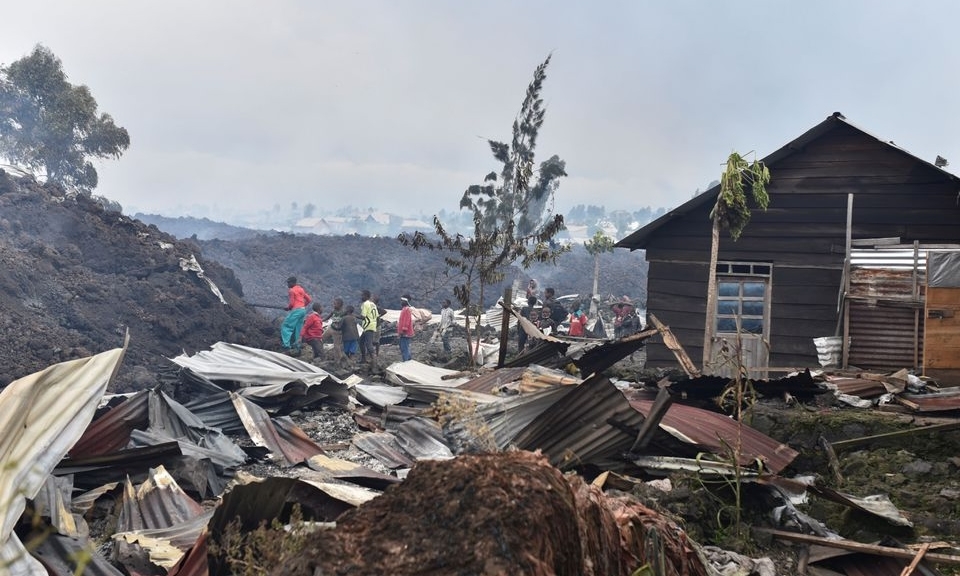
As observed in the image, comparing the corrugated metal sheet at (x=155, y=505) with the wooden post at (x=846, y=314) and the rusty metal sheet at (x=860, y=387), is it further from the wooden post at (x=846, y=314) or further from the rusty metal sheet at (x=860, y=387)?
the wooden post at (x=846, y=314)

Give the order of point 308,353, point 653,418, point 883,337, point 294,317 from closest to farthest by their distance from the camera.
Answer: point 653,418
point 883,337
point 294,317
point 308,353

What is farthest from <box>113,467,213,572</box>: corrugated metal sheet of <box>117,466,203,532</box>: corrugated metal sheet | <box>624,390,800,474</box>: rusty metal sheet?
<box>624,390,800,474</box>: rusty metal sheet

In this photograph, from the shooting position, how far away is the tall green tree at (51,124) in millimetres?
29734

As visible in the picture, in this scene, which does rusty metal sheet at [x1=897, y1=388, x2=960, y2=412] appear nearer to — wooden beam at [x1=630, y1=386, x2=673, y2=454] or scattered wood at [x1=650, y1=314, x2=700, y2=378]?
scattered wood at [x1=650, y1=314, x2=700, y2=378]

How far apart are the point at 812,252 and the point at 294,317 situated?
10250 millimetres

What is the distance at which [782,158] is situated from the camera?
11602 millimetres

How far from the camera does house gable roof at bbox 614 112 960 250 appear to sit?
11.0 metres

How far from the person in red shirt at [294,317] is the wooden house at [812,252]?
6.85 metres

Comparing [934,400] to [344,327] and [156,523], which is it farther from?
[344,327]

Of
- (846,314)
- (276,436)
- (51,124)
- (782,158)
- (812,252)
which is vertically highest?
(51,124)

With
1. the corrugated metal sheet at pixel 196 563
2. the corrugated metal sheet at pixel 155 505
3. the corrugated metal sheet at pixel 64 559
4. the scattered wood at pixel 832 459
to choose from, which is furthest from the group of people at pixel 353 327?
the corrugated metal sheet at pixel 196 563

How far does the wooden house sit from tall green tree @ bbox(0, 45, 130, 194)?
28954 mm

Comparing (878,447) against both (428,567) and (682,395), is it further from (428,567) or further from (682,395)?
(428,567)

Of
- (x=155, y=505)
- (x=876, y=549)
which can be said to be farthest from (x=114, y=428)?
(x=876, y=549)
